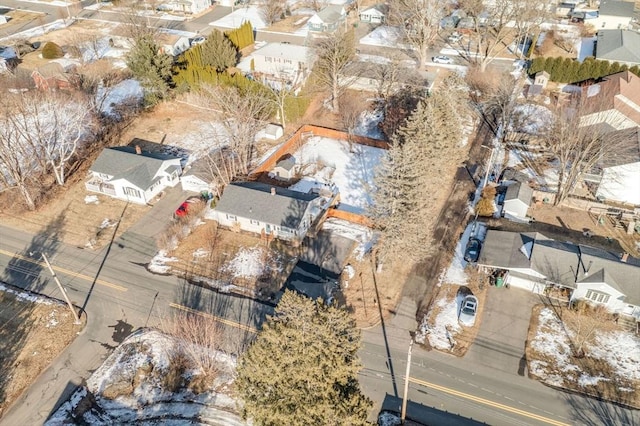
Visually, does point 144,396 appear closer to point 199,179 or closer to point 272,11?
point 199,179

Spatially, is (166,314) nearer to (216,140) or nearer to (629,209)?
(216,140)

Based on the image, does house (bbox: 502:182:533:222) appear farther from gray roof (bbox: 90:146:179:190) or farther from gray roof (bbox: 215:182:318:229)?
gray roof (bbox: 90:146:179:190)

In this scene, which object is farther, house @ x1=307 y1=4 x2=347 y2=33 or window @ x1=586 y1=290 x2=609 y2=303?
house @ x1=307 y1=4 x2=347 y2=33

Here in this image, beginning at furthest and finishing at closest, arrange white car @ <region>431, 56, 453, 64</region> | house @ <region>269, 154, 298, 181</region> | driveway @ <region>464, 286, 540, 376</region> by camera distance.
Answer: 1. white car @ <region>431, 56, 453, 64</region>
2. house @ <region>269, 154, 298, 181</region>
3. driveway @ <region>464, 286, 540, 376</region>

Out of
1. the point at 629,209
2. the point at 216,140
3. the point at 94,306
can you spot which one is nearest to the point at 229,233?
the point at 94,306

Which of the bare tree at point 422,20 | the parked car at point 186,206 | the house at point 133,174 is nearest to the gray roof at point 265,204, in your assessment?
the parked car at point 186,206

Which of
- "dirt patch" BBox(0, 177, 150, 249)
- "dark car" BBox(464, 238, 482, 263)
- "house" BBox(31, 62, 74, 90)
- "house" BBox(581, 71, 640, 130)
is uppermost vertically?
"house" BBox(31, 62, 74, 90)

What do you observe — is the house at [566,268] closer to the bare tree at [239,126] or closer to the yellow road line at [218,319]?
the yellow road line at [218,319]

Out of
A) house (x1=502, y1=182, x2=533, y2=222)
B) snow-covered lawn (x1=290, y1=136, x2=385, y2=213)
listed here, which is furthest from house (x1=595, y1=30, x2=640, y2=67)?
snow-covered lawn (x1=290, y1=136, x2=385, y2=213)
